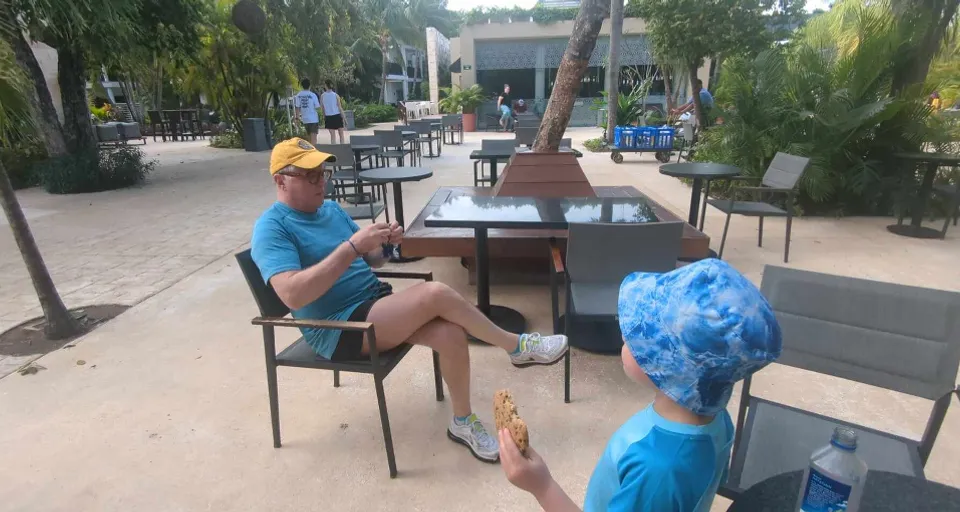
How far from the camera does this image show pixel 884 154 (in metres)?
6.55

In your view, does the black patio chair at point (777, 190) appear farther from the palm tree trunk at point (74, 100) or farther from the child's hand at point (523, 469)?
the palm tree trunk at point (74, 100)

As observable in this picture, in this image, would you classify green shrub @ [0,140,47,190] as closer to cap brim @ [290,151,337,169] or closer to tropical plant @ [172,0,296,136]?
tropical plant @ [172,0,296,136]

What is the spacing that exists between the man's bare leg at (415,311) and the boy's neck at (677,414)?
1326mm

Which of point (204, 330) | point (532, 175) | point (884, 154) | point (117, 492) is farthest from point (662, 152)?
point (117, 492)

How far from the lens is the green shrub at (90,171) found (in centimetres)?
872

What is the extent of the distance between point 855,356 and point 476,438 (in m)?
1.46

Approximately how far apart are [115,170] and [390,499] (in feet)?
31.8

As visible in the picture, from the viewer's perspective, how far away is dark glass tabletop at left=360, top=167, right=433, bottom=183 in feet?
14.7

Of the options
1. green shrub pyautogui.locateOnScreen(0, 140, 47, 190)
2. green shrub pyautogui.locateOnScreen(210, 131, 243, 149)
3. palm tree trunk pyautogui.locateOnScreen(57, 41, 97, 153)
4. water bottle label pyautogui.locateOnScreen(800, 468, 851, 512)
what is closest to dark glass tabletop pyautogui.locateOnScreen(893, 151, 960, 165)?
water bottle label pyautogui.locateOnScreen(800, 468, 851, 512)

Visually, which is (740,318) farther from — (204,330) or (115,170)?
(115,170)

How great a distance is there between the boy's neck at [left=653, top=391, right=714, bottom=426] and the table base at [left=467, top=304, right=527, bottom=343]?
254 cm

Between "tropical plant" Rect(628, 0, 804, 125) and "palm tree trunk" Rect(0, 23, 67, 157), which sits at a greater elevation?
"tropical plant" Rect(628, 0, 804, 125)

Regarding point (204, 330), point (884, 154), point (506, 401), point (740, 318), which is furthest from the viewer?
point (884, 154)

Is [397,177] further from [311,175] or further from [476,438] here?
[476,438]
